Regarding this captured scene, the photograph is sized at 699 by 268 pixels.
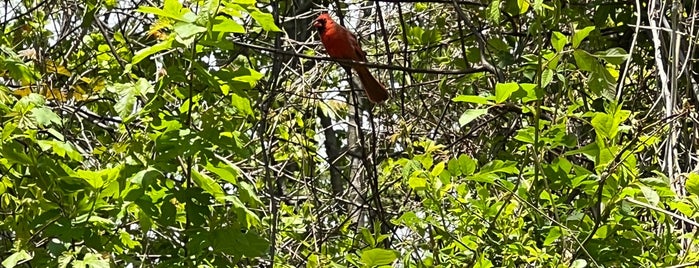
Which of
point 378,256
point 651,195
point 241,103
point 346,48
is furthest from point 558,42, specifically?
point 346,48

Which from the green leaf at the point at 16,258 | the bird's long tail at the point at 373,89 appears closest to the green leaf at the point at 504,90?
the green leaf at the point at 16,258

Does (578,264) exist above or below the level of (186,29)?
below

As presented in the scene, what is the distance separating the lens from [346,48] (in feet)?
11.7

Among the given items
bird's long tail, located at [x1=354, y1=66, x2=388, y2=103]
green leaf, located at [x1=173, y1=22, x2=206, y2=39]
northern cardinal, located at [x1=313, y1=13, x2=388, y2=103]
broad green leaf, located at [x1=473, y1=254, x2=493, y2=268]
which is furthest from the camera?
bird's long tail, located at [x1=354, y1=66, x2=388, y2=103]

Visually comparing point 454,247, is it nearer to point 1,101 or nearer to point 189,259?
point 189,259

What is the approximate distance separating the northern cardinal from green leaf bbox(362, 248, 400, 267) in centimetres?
161

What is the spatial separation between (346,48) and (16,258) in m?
1.97

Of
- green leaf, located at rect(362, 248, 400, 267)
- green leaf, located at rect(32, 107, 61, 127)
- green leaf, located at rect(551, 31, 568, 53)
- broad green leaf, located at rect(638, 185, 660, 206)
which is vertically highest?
green leaf, located at rect(551, 31, 568, 53)

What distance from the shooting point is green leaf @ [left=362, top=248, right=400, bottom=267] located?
1.92 metres

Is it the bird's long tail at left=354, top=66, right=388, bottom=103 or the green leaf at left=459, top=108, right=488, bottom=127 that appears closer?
the green leaf at left=459, top=108, right=488, bottom=127

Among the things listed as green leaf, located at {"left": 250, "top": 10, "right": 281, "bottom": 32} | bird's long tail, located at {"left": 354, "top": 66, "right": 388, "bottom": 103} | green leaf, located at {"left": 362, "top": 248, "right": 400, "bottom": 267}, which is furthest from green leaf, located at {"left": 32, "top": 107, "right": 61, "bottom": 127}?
bird's long tail, located at {"left": 354, "top": 66, "right": 388, "bottom": 103}

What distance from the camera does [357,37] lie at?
384 cm

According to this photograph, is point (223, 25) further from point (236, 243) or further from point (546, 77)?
point (546, 77)

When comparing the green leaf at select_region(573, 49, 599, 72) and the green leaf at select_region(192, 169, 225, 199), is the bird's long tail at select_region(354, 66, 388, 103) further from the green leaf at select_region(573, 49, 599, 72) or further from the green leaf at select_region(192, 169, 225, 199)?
the green leaf at select_region(573, 49, 599, 72)
